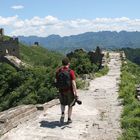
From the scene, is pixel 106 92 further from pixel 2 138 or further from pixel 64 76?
pixel 2 138

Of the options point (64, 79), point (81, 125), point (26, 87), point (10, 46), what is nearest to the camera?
point (64, 79)

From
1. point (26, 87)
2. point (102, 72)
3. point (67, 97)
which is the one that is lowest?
point (26, 87)

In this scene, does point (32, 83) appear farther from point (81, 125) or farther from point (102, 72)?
point (81, 125)

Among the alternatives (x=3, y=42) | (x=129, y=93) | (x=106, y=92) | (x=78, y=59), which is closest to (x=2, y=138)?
(x=129, y=93)

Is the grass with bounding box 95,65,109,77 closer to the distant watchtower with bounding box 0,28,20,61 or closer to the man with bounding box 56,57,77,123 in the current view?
the man with bounding box 56,57,77,123

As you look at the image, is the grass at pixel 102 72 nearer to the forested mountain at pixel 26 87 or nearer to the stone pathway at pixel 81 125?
the forested mountain at pixel 26 87

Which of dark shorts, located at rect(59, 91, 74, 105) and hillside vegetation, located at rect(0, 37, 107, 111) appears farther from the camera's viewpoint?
hillside vegetation, located at rect(0, 37, 107, 111)

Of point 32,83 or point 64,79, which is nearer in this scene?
point 64,79

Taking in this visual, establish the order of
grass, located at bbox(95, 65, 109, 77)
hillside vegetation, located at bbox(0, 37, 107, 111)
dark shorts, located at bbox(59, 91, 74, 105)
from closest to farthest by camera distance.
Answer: dark shorts, located at bbox(59, 91, 74, 105) < hillside vegetation, located at bbox(0, 37, 107, 111) < grass, located at bbox(95, 65, 109, 77)

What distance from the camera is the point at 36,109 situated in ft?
47.7

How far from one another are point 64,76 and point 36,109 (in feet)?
10.2

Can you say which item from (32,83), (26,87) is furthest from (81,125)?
(32,83)

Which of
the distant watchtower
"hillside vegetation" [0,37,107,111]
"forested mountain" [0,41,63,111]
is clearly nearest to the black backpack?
"hillside vegetation" [0,37,107,111]

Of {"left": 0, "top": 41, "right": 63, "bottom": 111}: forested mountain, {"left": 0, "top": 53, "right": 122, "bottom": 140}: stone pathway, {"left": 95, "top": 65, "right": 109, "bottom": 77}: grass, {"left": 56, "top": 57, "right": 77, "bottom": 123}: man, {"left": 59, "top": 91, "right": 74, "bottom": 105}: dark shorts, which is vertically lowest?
{"left": 0, "top": 41, "right": 63, "bottom": 111}: forested mountain
